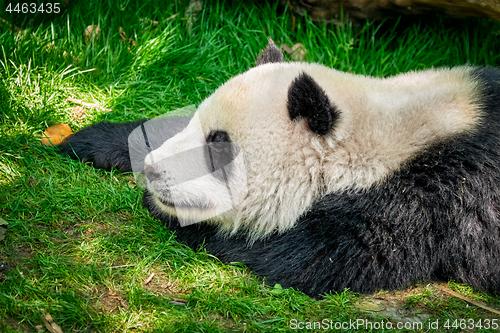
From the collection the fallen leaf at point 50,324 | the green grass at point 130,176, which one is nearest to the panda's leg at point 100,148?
the green grass at point 130,176

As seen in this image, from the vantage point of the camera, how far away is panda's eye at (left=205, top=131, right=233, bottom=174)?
119 inches

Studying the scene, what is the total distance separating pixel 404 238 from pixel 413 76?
1342 mm

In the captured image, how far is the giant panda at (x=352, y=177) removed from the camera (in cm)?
287

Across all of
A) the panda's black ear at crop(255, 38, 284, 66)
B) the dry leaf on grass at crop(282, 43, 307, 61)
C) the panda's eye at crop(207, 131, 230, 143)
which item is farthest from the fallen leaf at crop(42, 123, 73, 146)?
the dry leaf on grass at crop(282, 43, 307, 61)

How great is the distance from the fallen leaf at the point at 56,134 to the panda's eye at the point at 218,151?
1.85m

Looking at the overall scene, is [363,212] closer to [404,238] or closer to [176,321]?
[404,238]

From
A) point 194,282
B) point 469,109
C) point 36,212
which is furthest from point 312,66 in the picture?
point 36,212

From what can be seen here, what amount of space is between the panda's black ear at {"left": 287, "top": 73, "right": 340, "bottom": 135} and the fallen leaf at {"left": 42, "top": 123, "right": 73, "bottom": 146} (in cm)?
245

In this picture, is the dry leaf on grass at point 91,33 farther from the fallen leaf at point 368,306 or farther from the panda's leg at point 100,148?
the fallen leaf at point 368,306

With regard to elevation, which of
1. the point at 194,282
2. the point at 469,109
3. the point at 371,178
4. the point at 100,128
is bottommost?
the point at 194,282

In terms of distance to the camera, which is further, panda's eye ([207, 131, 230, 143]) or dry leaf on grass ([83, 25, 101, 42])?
dry leaf on grass ([83, 25, 101, 42])

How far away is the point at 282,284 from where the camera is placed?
3.05 meters

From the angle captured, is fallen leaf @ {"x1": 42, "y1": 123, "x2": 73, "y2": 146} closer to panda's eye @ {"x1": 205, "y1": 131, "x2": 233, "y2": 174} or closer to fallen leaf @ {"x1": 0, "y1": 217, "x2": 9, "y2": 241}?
fallen leaf @ {"x1": 0, "y1": 217, "x2": 9, "y2": 241}

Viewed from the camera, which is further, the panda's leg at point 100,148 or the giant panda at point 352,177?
the panda's leg at point 100,148
